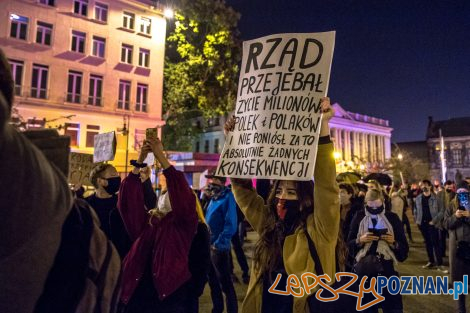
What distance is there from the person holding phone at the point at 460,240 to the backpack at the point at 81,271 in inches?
212

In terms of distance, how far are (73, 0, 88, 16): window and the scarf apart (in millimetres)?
25826

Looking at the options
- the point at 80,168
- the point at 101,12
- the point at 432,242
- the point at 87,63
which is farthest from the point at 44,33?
the point at 432,242

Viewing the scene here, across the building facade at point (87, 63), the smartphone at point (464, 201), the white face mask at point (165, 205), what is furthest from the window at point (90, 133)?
the smartphone at point (464, 201)

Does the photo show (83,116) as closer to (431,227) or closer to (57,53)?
(57,53)

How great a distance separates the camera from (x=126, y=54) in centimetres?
2614

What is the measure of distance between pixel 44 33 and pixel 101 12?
4415 mm

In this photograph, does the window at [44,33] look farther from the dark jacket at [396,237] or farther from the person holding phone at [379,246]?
the person holding phone at [379,246]

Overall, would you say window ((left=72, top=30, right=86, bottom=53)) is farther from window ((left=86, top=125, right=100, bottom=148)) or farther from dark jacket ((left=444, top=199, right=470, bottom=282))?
dark jacket ((left=444, top=199, right=470, bottom=282))

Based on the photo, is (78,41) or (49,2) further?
(78,41)

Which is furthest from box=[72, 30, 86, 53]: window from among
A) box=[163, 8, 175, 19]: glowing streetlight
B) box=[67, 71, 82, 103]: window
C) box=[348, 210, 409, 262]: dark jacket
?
box=[348, 210, 409, 262]: dark jacket

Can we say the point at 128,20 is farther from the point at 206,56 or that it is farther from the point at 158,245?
the point at 158,245

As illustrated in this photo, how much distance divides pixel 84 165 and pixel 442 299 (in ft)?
25.4

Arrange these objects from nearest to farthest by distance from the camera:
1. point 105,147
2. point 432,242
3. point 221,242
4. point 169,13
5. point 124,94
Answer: point 221,242 < point 105,147 < point 432,242 < point 124,94 < point 169,13

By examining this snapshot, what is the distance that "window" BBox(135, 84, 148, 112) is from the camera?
26.5 m
